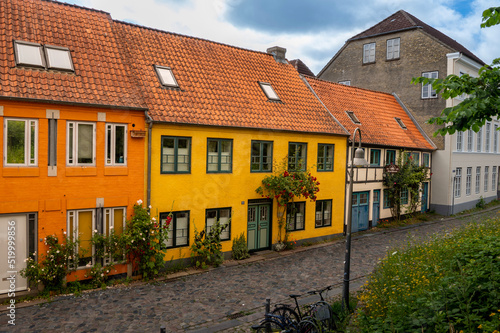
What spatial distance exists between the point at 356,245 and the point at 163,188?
9007mm

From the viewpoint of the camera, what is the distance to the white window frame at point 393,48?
25000 mm

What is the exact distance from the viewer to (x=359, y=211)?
63.4 ft

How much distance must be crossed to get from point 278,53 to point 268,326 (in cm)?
1534

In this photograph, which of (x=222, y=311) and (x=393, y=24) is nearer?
(x=222, y=311)

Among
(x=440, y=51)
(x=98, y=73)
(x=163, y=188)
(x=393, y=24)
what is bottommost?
(x=163, y=188)

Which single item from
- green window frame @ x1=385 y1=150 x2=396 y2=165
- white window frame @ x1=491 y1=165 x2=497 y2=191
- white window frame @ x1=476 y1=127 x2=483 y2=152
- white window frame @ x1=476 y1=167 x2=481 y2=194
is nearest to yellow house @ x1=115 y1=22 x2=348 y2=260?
green window frame @ x1=385 y1=150 x2=396 y2=165

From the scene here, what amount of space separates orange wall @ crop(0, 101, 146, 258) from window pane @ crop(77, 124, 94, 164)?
19cm

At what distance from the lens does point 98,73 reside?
39.1ft

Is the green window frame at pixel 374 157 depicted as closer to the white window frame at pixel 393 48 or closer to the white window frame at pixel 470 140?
the white window frame at pixel 393 48

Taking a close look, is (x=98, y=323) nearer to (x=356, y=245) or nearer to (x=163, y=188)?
(x=163, y=188)

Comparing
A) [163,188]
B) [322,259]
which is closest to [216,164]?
[163,188]

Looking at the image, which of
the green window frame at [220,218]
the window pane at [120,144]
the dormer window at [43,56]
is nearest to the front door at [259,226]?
the green window frame at [220,218]

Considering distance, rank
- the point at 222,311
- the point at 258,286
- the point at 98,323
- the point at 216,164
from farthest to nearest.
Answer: the point at 216,164 → the point at 258,286 → the point at 222,311 → the point at 98,323

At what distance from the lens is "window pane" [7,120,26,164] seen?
10016 millimetres
